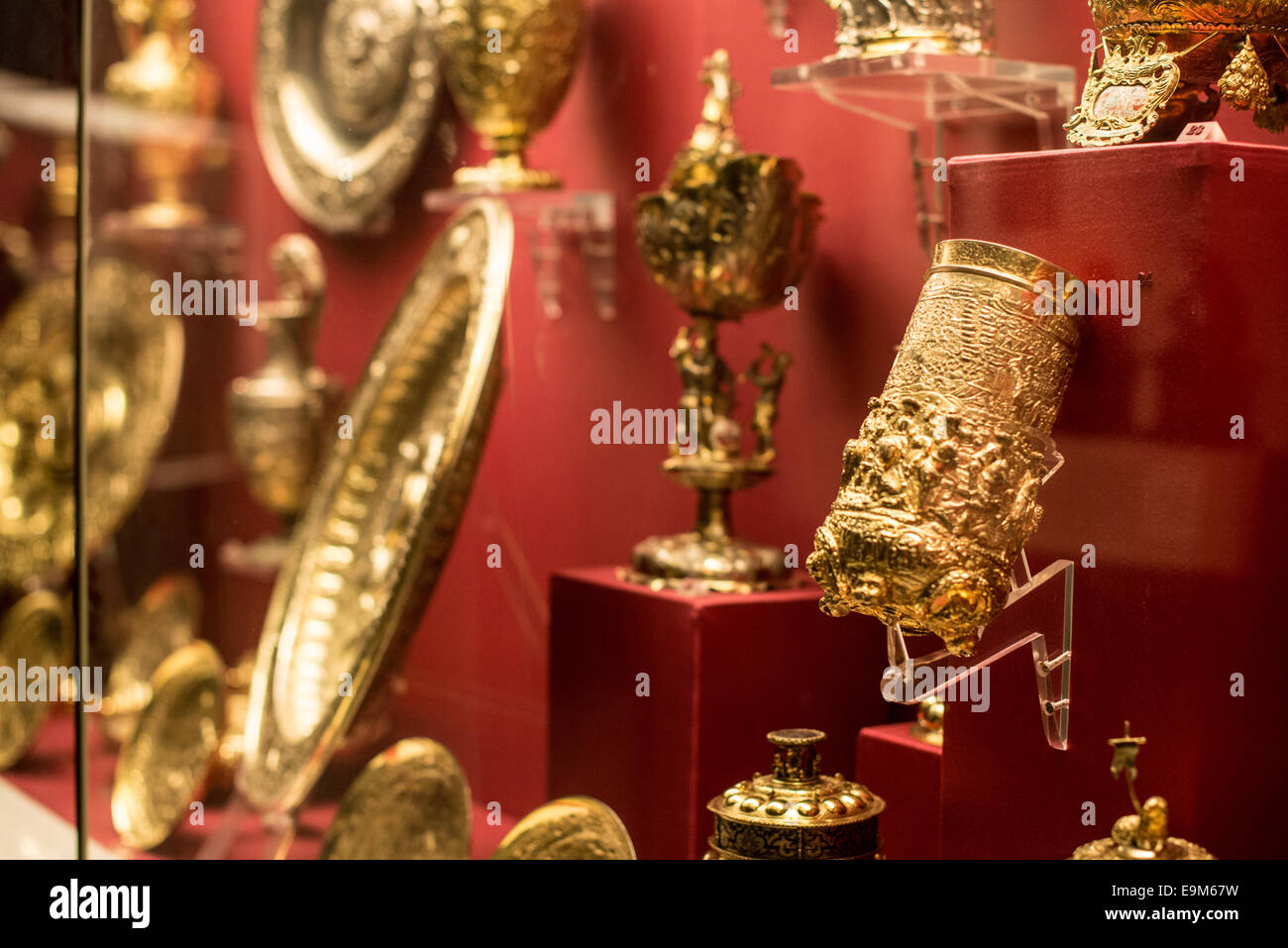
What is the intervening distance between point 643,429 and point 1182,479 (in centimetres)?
109

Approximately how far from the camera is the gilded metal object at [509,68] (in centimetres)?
246

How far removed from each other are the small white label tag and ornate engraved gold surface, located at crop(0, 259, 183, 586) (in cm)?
209

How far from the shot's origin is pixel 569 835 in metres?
2.06

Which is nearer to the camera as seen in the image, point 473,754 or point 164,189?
point 473,754

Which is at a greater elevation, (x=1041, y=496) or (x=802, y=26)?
(x=802, y=26)

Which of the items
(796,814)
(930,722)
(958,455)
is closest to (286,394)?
(930,722)

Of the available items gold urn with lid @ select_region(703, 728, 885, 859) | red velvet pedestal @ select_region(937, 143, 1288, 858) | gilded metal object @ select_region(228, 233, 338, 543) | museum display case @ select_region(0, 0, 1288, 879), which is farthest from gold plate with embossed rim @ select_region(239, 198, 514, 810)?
red velvet pedestal @ select_region(937, 143, 1288, 858)

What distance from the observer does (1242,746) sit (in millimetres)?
1483

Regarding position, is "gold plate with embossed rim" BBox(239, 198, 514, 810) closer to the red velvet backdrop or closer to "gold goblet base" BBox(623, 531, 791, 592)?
the red velvet backdrop

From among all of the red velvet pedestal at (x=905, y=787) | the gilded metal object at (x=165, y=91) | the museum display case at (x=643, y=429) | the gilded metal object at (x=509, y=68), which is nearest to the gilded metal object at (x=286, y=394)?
the museum display case at (x=643, y=429)

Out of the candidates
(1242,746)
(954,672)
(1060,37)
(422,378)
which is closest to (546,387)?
(422,378)

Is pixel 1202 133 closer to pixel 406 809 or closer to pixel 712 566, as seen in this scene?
pixel 712 566

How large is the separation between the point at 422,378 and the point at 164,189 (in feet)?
2.49

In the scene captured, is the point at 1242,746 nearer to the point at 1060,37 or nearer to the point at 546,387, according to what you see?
the point at 1060,37
